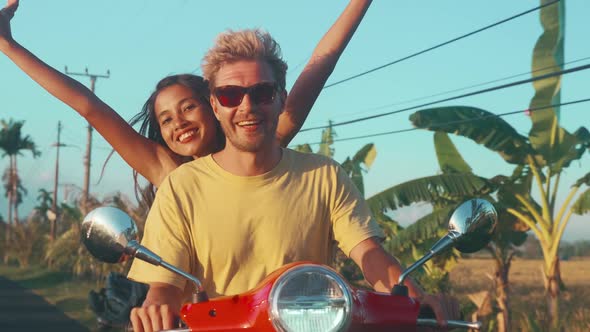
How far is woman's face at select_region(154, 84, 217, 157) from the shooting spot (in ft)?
14.3

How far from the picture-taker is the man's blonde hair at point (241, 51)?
2.89 m

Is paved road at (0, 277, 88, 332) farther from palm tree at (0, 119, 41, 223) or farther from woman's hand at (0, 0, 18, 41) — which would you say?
palm tree at (0, 119, 41, 223)

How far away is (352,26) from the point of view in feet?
12.8

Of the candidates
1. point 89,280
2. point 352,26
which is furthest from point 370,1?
point 89,280

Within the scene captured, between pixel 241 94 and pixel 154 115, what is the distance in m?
2.00

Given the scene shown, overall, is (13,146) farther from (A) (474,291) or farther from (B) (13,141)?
(A) (474,291)

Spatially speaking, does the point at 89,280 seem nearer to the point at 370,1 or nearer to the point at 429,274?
the point at 429,274

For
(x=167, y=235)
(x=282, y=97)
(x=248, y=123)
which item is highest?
(x=282, y=97)

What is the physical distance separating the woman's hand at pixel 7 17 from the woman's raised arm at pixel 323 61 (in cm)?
120

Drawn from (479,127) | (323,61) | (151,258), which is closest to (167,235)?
(151,258)

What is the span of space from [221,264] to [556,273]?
35.2 ft

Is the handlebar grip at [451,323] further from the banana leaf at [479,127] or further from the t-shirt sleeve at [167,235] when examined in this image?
the banana leaf at [479,127]

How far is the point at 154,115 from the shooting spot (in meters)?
4.71

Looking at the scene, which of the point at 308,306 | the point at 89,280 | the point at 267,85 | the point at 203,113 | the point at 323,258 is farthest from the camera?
the point at 89,280
